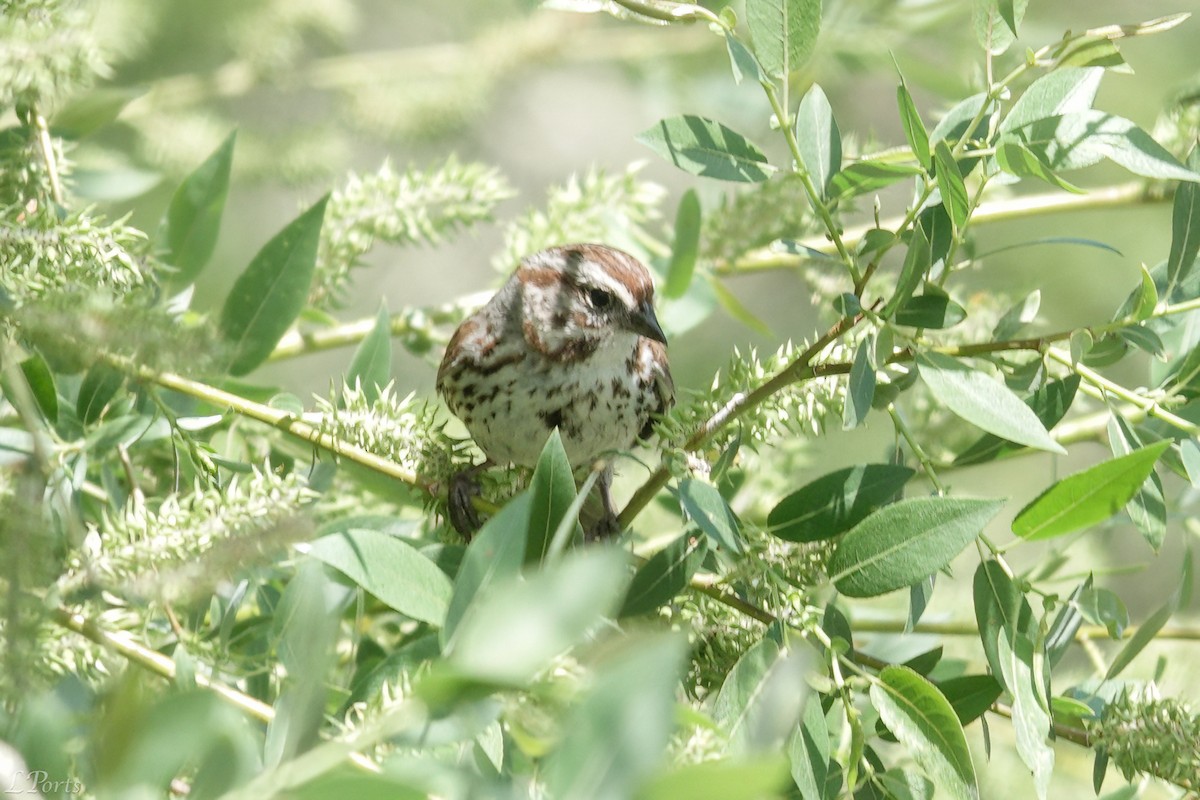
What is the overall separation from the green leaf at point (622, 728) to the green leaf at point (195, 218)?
154 centimetres

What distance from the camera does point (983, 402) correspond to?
4.66ft

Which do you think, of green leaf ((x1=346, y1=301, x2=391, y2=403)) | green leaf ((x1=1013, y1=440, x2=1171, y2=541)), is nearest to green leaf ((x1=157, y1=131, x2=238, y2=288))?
green leaf ((x1=346, y1=301, x2=391, y2=403))

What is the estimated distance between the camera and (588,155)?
8375 millimetres

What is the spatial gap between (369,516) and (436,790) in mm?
845

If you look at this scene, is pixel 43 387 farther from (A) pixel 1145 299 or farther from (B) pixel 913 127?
(A) pixel 1145 299

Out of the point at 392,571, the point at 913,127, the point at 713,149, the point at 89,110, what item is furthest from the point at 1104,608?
the point at 89,110

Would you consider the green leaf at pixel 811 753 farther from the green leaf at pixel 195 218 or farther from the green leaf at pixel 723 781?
the green leaf at pixel 195 218

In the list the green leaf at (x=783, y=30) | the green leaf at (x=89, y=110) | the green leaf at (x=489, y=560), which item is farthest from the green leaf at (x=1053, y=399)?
the green leaf at (x=89, y=110)

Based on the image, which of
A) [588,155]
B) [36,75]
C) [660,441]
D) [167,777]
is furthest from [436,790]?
[588,155]

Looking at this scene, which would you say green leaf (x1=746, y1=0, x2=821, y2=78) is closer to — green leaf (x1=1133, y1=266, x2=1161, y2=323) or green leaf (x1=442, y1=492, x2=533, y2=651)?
green leaf (x1=1133, y1=266, x2=1161, y2=323)

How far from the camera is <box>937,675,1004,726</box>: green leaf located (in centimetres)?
164

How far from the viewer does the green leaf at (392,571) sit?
1.39m

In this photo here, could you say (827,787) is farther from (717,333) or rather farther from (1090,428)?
(717,333)

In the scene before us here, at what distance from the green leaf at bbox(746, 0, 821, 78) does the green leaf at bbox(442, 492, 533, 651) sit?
27.2 inches
